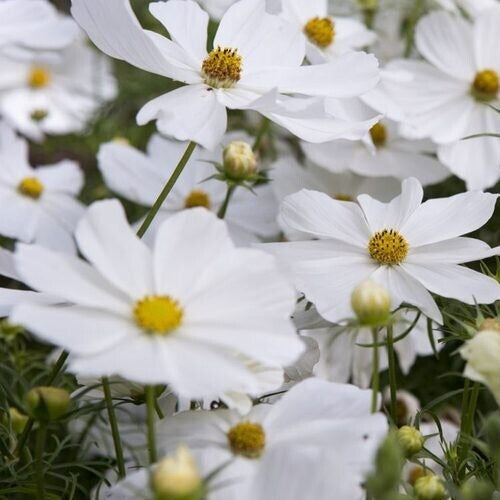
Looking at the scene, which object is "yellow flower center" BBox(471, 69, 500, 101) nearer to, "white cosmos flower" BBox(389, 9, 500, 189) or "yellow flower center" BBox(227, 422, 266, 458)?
"white cosmos flower" BBox(389, 9, 500, 189)

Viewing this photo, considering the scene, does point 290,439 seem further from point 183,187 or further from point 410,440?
point 183,187

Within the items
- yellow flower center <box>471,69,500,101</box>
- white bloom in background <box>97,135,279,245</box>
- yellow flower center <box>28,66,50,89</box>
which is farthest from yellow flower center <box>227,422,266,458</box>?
yellow flower center <box>28,66,50,89</box>

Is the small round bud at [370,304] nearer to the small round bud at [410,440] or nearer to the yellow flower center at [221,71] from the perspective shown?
the small round bud at [410,440]

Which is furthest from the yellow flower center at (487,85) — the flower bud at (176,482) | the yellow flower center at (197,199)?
the flower bud at (176,482)

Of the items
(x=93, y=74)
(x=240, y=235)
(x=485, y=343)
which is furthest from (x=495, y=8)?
(x=93, y=74)

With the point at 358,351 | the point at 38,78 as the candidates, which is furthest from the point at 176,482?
the point at 38,78

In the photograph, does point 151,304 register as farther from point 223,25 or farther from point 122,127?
point 122,127
